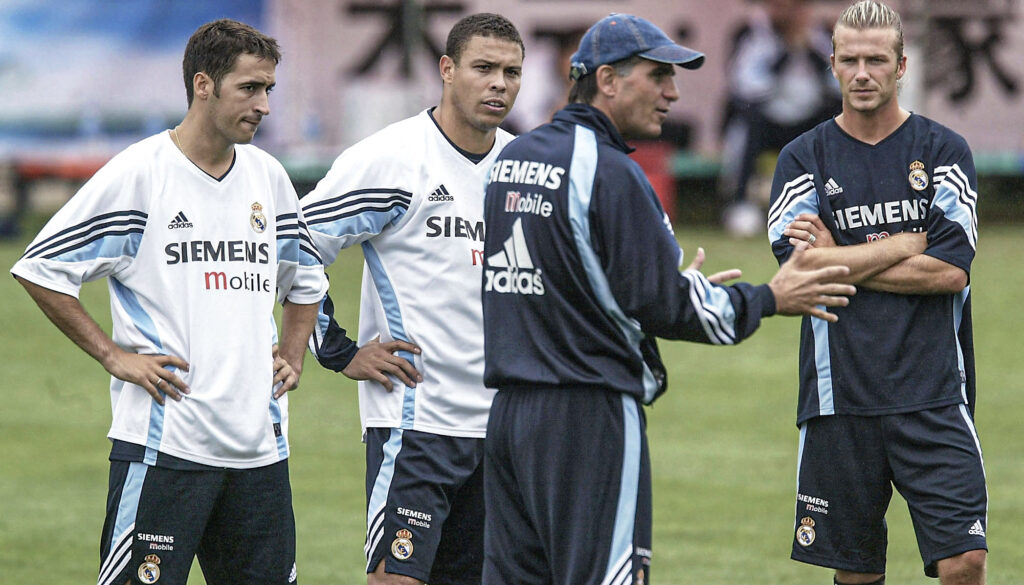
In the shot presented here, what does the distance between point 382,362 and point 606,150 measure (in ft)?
5.78

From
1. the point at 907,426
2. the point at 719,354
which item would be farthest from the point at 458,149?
the point at 719,354

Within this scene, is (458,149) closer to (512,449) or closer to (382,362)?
(382,362)

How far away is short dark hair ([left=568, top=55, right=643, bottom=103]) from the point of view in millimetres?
5266

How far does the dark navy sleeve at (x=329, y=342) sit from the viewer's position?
267 inches

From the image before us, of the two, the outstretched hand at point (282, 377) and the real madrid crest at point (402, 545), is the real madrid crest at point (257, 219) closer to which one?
the outstretched hand at point (282, 377)

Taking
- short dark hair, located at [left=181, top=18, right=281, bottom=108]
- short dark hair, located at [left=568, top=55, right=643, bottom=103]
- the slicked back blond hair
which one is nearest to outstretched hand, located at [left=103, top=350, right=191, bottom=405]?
short dark hair, located at [left=181, top=18, right=281, bottom=108]

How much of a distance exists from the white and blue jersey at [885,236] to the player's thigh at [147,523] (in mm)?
2496

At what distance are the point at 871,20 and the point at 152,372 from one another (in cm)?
304

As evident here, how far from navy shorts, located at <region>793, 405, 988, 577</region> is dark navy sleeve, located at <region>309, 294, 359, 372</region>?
1.93m

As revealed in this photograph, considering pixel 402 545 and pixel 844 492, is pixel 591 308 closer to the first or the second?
pixel 402 545

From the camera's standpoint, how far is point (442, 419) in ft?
21.4

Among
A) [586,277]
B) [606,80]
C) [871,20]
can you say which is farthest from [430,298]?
[871,20]

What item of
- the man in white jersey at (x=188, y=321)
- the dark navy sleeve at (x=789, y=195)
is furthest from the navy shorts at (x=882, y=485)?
the man in white jersey at (x=188, y=321)

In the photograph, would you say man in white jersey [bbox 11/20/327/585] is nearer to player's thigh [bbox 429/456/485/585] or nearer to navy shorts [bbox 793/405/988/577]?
player's thigh [bbox 429/456/485/585]
